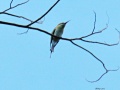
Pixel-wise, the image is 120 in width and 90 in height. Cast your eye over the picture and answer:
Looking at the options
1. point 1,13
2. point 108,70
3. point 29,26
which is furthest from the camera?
point 108,70

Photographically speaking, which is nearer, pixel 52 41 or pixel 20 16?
pixel 20 16

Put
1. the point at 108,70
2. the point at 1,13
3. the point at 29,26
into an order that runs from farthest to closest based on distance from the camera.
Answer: the point at 108,70 < the point at 1,13 < the point at 29,26

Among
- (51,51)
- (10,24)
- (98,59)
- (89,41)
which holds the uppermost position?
(10,24)

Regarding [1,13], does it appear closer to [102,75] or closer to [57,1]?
[57,1]

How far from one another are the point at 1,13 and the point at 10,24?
42 cm

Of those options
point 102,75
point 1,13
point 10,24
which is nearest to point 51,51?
point 102,75

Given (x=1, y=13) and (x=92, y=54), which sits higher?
(x=1, y=13)

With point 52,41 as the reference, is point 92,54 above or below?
above

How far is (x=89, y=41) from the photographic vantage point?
2795mm

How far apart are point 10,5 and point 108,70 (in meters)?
1.20

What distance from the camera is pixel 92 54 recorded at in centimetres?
290

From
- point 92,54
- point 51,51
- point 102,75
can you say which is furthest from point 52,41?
point 92,54

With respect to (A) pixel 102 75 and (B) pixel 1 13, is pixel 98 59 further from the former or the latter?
(B) pixel 1 13

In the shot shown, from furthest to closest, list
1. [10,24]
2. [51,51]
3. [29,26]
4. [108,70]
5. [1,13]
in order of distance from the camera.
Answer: [51,51] → [108,70] → [1,13] → [29,26] → [10,24]
